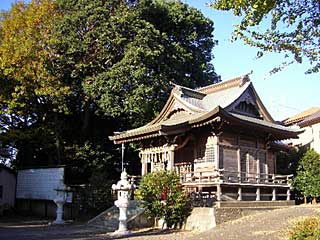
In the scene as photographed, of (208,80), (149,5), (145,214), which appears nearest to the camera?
(145,214)

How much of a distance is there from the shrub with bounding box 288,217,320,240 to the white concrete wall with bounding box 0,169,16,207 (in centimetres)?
2604

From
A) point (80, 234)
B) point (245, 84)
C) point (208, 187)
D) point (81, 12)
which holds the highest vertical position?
point (81, 12)

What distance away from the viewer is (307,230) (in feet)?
36.6

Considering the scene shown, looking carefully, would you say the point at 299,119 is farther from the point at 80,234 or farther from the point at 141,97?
the point at 80,234

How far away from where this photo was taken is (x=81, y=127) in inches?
1316

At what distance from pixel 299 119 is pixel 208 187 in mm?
17994

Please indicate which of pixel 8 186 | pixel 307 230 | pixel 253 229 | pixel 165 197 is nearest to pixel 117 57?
pixel 8 186

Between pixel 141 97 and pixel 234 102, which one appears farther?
pixel 141 97

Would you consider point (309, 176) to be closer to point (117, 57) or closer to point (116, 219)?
point (116, 219)

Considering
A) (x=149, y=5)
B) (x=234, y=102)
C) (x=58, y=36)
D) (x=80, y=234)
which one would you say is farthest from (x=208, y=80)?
(x=80, y=234)

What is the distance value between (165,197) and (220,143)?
5245mm

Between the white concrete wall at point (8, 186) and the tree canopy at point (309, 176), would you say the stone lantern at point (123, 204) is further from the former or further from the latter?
the white concrete wall at point (8, 186)

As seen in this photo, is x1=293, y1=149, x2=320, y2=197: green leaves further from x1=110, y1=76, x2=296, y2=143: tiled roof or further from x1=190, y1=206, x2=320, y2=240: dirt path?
x1=190, y1=206, x2=320, y2=240: dirt path

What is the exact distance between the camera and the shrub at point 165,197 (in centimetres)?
1936
